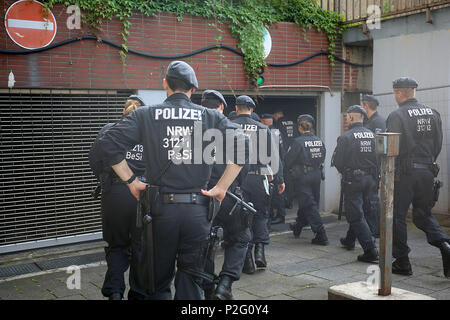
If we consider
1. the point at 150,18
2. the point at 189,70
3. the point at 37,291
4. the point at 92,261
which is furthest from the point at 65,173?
the point at 189,70

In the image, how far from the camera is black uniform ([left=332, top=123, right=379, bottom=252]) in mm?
6480

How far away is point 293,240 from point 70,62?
4191mm

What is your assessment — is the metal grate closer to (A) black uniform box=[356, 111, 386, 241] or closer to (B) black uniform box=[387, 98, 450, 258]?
(A) black uniform box=[356, 111, 386, 241]

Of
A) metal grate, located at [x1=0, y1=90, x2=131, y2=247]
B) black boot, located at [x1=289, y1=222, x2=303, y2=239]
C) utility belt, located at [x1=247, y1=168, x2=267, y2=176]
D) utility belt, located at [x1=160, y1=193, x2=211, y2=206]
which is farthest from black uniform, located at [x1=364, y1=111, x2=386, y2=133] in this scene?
utility belt, located at [x1=160, y1=193, x2=211, y2=206]

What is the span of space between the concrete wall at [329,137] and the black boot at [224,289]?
203 inches

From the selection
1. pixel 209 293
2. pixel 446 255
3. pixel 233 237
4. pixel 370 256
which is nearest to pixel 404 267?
pixel 446 255

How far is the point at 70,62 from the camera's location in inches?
271

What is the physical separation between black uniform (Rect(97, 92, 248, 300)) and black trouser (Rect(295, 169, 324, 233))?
3762 millimetres

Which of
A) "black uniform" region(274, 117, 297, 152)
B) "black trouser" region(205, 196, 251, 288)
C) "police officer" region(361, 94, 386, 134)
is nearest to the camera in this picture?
"black trouser" region(205, 196, 251, 288)

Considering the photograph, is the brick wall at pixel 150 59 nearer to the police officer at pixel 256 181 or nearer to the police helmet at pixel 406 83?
the police officer at pixel 256 181

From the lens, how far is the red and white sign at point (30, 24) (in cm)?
639

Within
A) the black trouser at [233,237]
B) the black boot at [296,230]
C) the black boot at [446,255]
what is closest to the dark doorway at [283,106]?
the black boot at [296,230]

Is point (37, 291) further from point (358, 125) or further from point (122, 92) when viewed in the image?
point (358, 125)

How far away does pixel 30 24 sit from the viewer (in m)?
6.50
